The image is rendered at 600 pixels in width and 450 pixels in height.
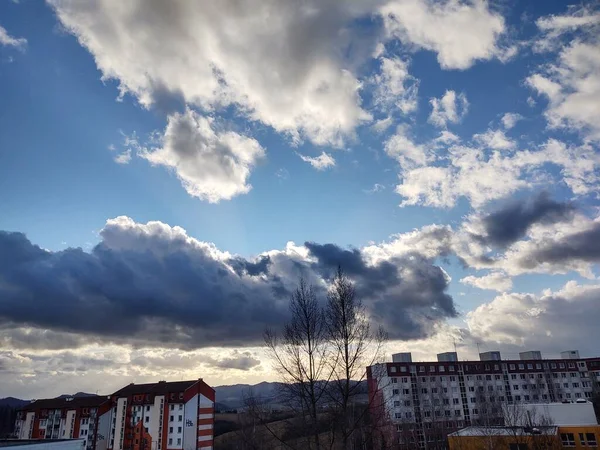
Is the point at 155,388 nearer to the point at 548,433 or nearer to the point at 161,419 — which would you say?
the point at 161,419

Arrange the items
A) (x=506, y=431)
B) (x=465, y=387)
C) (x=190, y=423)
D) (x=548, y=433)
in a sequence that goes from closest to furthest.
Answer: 1. (x=506, y=431)
2. (x=548, y=433)
3. (x=190, y=423)
4. (x=465, y=387)

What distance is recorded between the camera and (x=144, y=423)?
74.4 metres

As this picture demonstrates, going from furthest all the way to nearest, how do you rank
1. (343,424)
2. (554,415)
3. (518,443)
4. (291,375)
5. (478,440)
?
(554,415) < (478,440) < (518,443) < (291,375) < (343,424)

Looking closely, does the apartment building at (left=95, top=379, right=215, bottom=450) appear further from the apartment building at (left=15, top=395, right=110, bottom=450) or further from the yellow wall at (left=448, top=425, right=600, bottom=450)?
the yellow wall at (left=448, top=425, right=600, bottom=450)

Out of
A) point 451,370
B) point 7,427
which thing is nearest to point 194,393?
point 451,370

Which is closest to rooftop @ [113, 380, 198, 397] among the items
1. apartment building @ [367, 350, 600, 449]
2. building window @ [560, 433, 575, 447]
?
apartment building @ [367, 350, 600, 449]

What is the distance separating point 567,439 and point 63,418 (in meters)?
89.3

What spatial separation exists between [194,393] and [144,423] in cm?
1057

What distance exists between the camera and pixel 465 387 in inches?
3150

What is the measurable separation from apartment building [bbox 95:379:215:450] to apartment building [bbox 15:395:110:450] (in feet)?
7.24

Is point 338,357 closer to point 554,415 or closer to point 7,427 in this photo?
point 554,415

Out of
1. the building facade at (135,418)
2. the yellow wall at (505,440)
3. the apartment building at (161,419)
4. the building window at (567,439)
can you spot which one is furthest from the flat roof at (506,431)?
the building facade at (135,418)

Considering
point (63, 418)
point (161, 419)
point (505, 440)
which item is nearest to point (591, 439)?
point (505, 440)

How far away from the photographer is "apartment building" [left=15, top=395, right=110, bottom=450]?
80.7 meters
